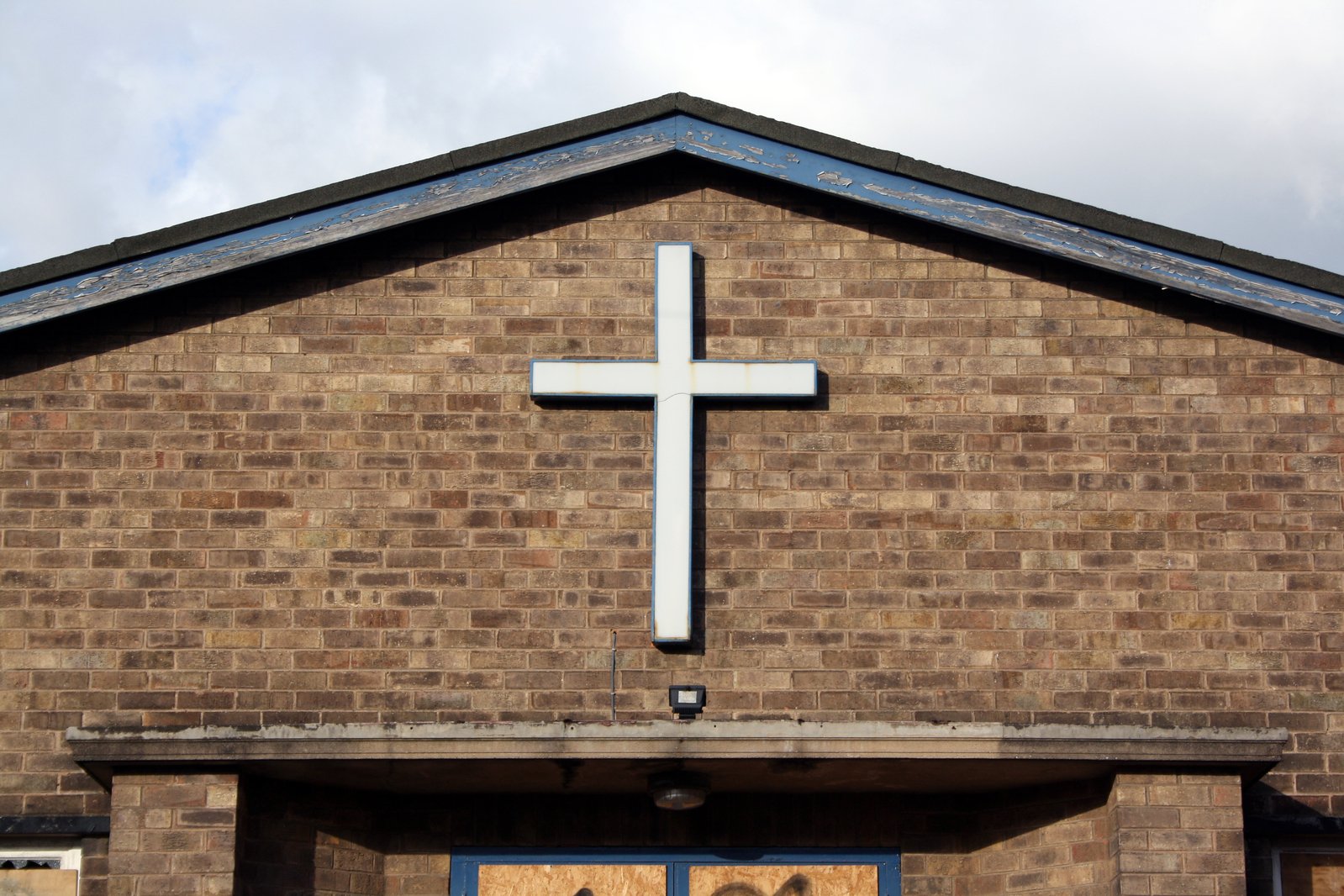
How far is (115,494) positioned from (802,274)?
4.45m

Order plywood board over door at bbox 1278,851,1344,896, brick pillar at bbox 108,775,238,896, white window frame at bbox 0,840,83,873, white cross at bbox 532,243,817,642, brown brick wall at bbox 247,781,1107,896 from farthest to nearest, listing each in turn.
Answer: brown brick wall at bbox 247,781,1107,896
white cross at bbox 532,243,817,642
plywood board over door at bbox 1278,851,1344,896
white window frame at bbox 0,840,83,873
brick pillar at bbox 108,775,238,896

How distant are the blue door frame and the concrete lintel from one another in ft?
3.93

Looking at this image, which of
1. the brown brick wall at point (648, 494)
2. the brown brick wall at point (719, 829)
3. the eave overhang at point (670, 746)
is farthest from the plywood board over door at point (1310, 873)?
the brown brick wall at point (719, 829)

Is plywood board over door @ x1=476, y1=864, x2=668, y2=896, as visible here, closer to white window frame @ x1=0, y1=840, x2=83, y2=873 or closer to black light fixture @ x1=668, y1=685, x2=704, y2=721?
black light fixture @ x1=668, y1=685, x2=704, y2=721

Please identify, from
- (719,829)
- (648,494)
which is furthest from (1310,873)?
(648,494)

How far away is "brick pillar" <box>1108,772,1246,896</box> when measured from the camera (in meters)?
11.1

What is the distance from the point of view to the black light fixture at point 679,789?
11.6m

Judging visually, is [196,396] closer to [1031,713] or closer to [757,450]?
[757,450]

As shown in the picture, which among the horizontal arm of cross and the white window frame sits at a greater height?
the horizontal arm of cross

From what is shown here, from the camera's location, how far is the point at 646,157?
1250cm

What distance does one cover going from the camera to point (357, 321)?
1240cm

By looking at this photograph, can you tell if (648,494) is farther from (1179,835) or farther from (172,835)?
(1179,835)

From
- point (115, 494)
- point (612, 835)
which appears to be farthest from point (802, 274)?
point (115, 494)

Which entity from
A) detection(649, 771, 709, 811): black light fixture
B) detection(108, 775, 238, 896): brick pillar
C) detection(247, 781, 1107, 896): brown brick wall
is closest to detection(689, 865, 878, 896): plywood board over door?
detection(247, 781, 1107, 896): brown brick wall
